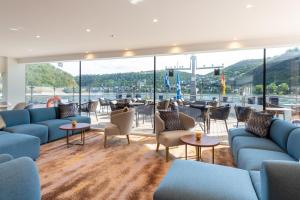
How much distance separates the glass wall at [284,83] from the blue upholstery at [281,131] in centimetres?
211

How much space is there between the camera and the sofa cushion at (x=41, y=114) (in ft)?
18.0

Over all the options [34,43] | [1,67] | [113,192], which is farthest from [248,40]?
[1,67]

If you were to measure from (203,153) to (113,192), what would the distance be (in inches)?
92.8

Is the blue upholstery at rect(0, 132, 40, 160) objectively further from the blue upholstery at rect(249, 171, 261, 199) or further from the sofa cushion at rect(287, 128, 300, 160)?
the sofa cushion at rect(287, 128, 300, 160)

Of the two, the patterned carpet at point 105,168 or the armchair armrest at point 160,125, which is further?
the armchair armrest at point 160,125

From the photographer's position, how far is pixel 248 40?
17.4ft

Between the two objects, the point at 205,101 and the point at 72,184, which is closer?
the point at 72,184

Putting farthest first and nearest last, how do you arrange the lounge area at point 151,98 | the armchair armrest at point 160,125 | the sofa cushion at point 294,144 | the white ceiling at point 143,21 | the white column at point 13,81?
the white column at point 13,81
the armchair armrest at point 160,125
the white ceiling at point 143,21
the sofa cushion at point 294,144
the lounge area at point 151,98

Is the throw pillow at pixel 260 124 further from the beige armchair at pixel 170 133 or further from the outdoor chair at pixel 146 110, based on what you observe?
the outdoor chair at pixel 146 110

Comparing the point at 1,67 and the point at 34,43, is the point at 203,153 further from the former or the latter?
the point at 1,67

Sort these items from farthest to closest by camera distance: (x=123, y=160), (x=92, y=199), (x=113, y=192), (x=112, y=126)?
(x=112, y=126) < (x=123, y=160) < (x=113, y=192) < (x=92, y=199)

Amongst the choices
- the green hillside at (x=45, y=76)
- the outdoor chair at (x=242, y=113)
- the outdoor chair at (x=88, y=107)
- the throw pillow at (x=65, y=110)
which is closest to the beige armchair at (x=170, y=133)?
the outdoor chair at (x=242, y=113)

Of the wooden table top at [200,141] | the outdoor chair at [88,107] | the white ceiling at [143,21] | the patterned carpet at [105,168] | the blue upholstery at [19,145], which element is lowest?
the patterned carpet at [105,168]

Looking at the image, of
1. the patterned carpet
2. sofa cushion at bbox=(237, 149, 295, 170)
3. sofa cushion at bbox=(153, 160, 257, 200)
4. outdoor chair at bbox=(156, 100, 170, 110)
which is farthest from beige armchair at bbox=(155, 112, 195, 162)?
outdoor chair at bbox=(156, 100, 170, 110)
